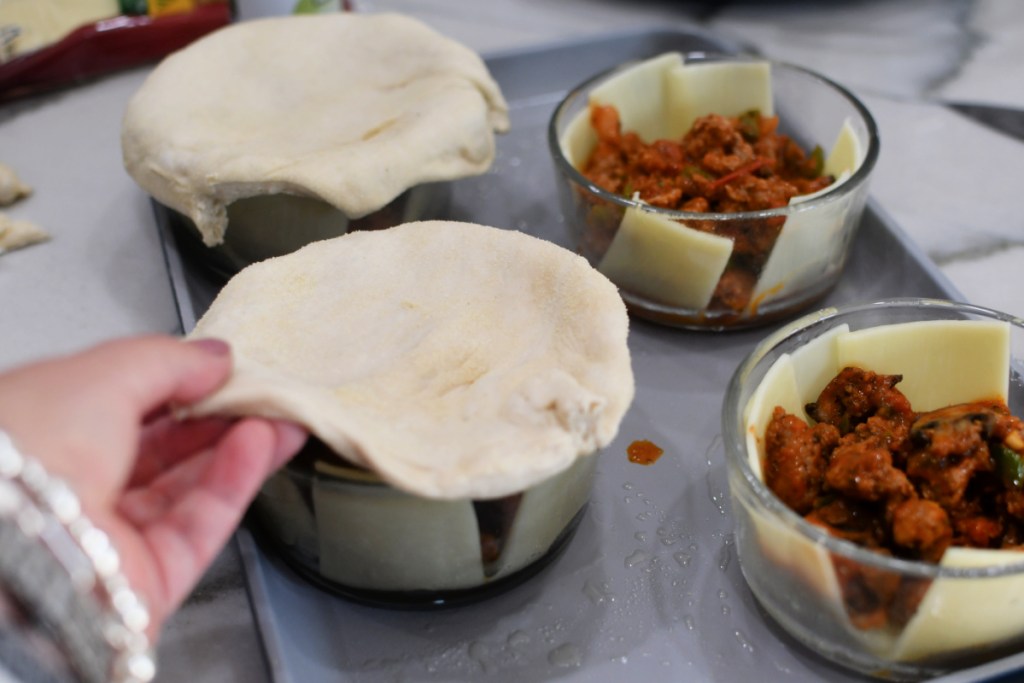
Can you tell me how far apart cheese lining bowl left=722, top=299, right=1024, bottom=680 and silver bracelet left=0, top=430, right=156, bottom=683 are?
1.96 ft

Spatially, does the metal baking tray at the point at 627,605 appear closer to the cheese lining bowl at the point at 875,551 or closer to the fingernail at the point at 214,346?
the cheese lining bowl at the point at 875,551

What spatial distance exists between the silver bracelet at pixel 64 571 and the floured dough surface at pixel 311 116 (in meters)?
0.69

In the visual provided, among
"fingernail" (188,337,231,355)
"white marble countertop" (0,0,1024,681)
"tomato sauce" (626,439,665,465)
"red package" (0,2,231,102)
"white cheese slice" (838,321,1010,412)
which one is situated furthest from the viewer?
"red package" (0,2,231,102)

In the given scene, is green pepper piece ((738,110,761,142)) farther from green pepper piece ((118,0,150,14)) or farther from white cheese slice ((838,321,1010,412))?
green pepper piece ((118,0,150,14))

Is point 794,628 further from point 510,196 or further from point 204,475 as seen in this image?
point 510,196

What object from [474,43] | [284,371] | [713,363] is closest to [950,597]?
[713,363]

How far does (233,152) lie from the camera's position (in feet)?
4.44

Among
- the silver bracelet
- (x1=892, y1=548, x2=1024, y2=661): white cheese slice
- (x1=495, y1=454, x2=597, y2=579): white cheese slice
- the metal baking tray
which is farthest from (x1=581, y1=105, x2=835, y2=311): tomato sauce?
the silver bracelet

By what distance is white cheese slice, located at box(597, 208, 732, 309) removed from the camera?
1311 millimetres

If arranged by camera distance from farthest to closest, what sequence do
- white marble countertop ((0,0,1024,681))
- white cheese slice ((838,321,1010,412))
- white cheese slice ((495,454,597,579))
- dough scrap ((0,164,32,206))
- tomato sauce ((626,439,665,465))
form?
1. dough scrap ((0,164,32,206))
2. white marble countertop ((0,0,1024,681))
3. tomato sauce ((626,439,665,465))
4. white cheese slice ((838,321,1010,412))
5. white cheese slice ((495,454,597,579))

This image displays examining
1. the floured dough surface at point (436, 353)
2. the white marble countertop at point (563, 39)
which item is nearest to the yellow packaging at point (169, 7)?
the white marble countertop at point (563, 39)

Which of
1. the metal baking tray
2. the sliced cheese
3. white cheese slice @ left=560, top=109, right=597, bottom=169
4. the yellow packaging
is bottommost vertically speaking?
the metal baking tray

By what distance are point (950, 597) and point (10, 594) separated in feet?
2.59

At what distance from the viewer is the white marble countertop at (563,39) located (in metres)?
1.45
